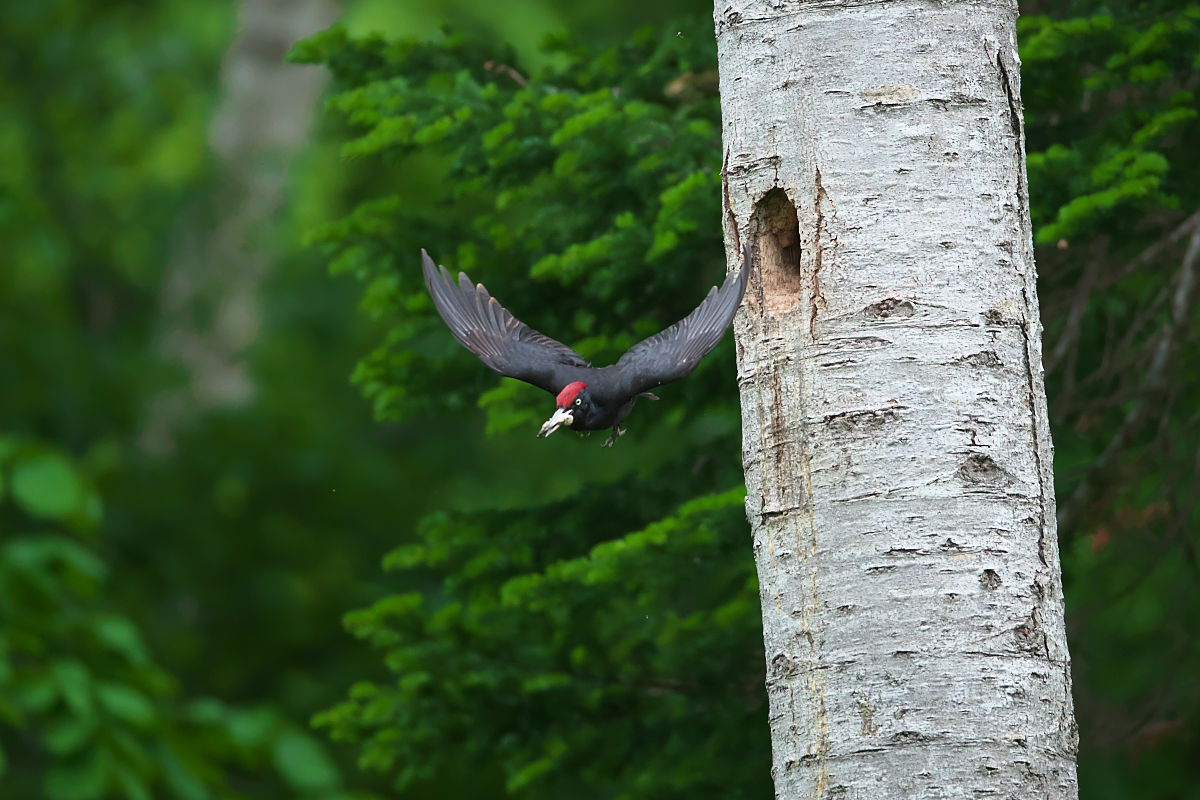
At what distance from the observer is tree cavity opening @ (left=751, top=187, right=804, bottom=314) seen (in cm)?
356

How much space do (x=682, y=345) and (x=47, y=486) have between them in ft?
6.80

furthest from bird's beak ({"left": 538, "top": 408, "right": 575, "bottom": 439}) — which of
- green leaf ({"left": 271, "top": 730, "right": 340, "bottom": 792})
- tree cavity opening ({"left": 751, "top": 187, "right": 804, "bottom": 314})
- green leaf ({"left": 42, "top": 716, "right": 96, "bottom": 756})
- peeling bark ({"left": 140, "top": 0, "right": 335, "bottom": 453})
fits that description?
peeling bark ({"left": 140, "top": 0, "right": 335, "bottom": 453})

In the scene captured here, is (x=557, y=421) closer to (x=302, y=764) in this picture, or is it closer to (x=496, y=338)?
(x=496, y=338)

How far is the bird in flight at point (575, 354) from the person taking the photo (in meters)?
3.98

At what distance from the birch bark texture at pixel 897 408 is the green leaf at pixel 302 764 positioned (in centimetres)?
189

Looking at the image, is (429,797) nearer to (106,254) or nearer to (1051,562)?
(1051,562)

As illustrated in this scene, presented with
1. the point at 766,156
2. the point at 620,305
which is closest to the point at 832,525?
the point at 766,156

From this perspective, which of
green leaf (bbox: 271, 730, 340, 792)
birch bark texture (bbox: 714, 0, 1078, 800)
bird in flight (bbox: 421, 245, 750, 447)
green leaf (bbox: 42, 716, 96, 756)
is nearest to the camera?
birch bark texture (bbox: 714, 0, 1078, 800)

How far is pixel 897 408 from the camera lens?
320cm

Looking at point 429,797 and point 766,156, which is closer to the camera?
point 766,156

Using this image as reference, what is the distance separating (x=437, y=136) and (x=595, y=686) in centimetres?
188

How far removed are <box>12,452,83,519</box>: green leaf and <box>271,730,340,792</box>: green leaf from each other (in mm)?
955

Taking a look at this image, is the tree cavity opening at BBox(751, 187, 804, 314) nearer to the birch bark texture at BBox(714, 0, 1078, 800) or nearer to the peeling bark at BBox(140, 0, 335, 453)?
the birch bark texture at BBox(714, 0, 1078, 800)

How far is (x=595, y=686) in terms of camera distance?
17.4 feet
